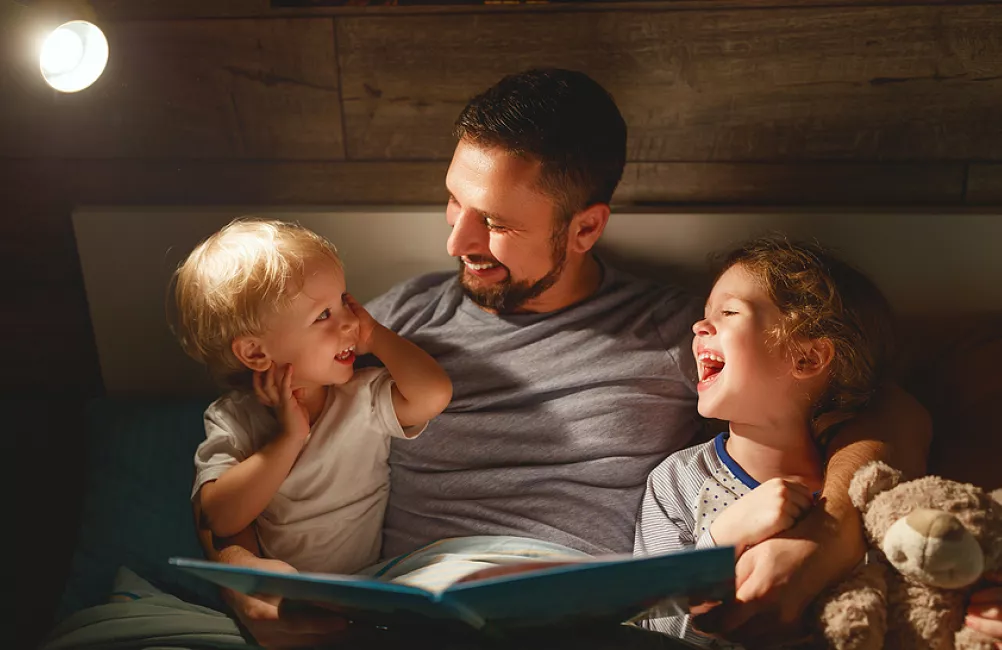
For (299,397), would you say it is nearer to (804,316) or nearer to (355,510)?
(355,510)

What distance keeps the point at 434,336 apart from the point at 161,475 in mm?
586

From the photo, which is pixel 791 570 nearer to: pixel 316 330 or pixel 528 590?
pixel 528 590

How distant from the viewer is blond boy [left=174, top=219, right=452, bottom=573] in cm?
126

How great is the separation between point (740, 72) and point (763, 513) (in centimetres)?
85

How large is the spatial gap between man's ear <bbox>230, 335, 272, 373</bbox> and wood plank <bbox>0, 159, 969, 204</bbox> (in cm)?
54

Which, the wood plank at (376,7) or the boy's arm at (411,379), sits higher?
the wood plank at (376,7)

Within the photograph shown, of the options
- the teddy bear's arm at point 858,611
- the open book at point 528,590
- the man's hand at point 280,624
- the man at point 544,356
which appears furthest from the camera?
the man at point 544,356

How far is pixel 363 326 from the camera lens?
4.43 feet

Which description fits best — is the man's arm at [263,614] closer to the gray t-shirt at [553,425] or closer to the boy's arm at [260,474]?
the boy's arm at [260,474]

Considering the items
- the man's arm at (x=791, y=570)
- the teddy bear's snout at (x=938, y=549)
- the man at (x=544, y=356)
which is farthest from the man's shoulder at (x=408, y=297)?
the teddy bear's snout at (x=938, y=549)

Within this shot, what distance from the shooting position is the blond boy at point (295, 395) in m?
1.26

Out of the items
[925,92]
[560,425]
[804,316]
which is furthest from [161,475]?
[925,92]

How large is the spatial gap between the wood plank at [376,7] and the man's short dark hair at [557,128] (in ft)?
0.79

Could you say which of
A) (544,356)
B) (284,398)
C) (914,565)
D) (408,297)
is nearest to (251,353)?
(284,398)
